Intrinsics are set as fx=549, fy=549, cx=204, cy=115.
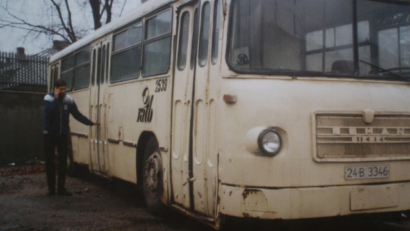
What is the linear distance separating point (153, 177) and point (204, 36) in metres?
2.26

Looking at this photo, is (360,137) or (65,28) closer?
(360,137)

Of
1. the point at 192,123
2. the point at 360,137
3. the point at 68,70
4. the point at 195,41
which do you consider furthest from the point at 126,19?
the point at 360,137

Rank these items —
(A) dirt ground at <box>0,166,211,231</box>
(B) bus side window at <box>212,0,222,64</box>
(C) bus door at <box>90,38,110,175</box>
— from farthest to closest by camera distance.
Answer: (C) bus door at <box>90,38,110,175</box>, (A) dirt ground at <box>0,166,211,231</box>, (B) bus side window at <box>212,0,222,64</box>

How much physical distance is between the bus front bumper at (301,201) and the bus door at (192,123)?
34 cm

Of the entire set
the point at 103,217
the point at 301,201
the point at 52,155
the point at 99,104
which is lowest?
the point at 103,217

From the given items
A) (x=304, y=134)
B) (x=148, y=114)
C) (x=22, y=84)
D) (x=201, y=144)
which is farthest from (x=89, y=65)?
(x=22, y=84)

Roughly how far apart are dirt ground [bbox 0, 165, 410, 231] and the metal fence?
26.0 feet

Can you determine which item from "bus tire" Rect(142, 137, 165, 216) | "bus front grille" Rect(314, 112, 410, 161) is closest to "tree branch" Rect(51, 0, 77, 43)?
"bus tire" Rect(142, 137, 165, 216)

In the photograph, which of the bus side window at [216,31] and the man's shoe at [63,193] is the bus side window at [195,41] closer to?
the bus side window at [216,31]

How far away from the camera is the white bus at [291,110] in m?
5.19

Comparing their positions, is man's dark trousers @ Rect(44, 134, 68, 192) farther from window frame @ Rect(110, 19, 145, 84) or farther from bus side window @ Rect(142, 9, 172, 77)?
bus side window @ Rect(142, 9, 172, 77)

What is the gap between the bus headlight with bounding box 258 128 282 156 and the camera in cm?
512

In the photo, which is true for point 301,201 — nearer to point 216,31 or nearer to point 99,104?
point 216,31

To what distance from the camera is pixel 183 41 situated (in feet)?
21.9
